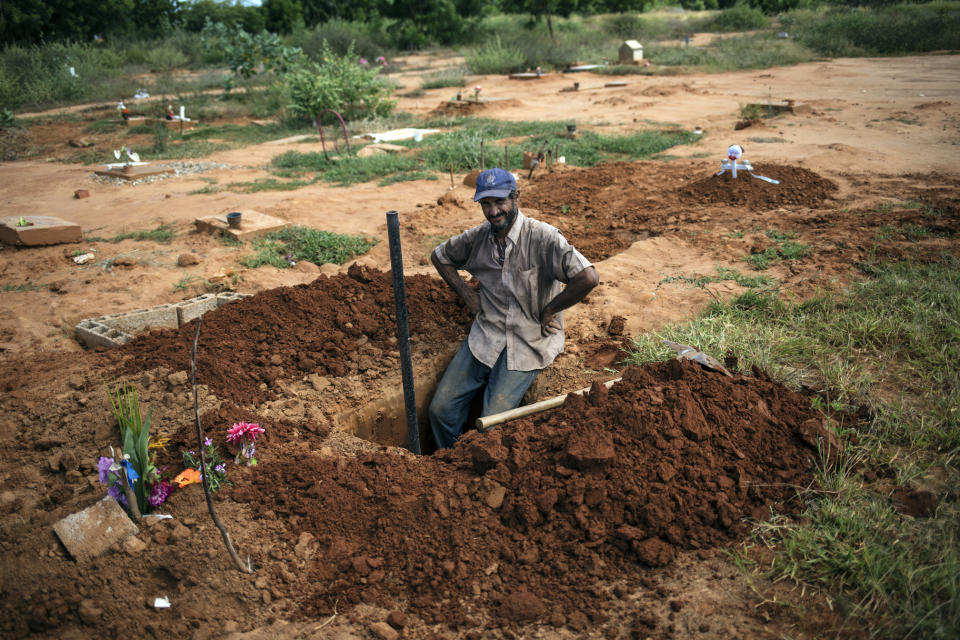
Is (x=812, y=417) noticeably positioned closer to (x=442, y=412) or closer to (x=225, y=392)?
(x=442, y=412)

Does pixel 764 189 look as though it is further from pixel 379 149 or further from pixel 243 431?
pixel 379 149

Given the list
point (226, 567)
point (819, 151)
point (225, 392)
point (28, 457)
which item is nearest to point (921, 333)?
point (226, 567)

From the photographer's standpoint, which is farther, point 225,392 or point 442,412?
point 442,412

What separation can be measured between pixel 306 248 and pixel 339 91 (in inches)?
308

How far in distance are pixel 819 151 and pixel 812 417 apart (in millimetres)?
6950

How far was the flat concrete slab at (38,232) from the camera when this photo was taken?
6.30 meters

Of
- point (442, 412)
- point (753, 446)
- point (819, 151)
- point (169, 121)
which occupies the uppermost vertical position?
point (169, 121)

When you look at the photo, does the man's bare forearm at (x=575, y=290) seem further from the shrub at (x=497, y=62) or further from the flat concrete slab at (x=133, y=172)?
the shrub at (x=497, y=62)

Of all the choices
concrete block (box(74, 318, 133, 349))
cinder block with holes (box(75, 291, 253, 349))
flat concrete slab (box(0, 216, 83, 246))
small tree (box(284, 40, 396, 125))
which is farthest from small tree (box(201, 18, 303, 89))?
concrete block (box(74, 318, 133, 349))

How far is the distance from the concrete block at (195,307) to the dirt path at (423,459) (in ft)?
1.89

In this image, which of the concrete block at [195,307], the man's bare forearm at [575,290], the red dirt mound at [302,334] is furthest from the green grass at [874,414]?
the concrete block at [195,307]

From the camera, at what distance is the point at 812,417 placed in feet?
8.91

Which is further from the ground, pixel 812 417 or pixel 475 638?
pixel 812 417

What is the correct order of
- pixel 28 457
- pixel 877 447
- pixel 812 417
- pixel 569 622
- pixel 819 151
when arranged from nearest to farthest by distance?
pixel 569 622 → pixel 877 447 → pixel 812 417 → pixel 28 457 → pixel 819 151
